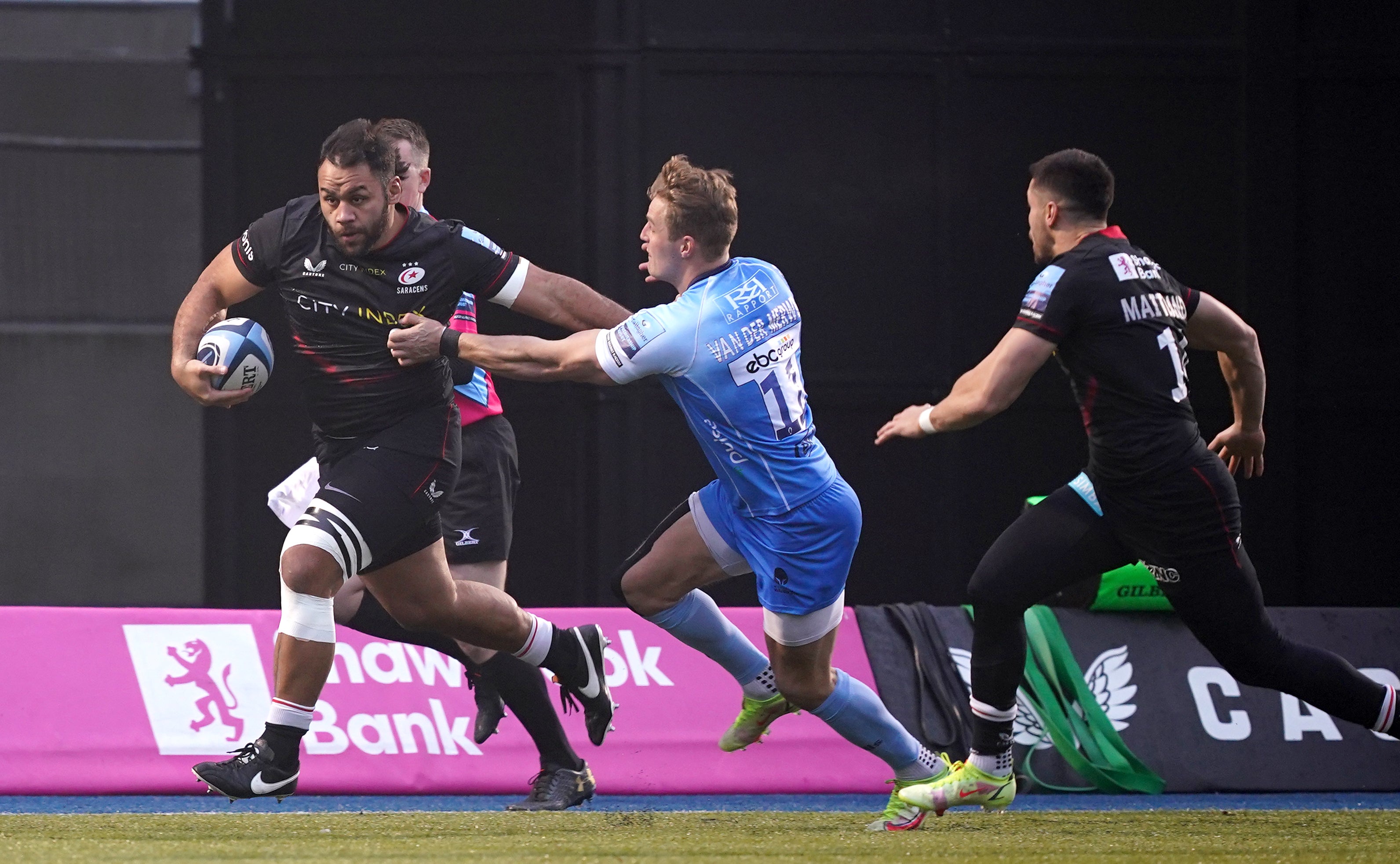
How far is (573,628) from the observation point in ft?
18.3

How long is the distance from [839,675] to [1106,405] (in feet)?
3.73

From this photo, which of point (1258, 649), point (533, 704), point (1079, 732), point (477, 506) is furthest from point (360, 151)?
point (1079, 732)

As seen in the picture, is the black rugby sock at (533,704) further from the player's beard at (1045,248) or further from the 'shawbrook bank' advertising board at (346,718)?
the player's beard at (1045,248)

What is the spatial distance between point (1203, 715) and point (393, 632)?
3.27 metres

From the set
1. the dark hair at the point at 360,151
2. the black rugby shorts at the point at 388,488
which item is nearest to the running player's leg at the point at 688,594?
the black rugby shorts at the point at 388,488

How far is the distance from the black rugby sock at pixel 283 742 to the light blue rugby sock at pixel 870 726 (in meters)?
1.52

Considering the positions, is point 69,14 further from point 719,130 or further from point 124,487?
point 719,130

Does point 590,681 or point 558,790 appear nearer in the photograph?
point 590,681

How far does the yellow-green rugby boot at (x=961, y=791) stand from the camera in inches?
191

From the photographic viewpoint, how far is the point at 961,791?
4.92 metres

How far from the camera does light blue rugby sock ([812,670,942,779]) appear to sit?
4945mm

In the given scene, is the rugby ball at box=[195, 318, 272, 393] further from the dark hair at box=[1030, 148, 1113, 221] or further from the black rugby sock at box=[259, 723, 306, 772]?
the dark hair at box=[1030, 148, 1113, 221]

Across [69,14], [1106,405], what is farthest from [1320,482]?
[69,14]

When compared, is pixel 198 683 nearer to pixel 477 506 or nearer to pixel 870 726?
pixel 477 506
